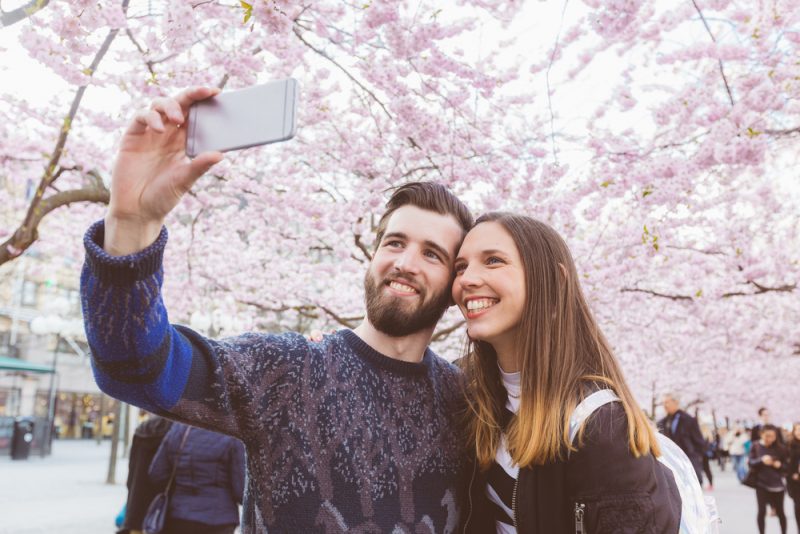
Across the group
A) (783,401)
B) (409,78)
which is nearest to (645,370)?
(783,401)

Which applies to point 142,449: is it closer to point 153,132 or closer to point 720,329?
point 153,132

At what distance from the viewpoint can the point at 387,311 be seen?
7.65ft

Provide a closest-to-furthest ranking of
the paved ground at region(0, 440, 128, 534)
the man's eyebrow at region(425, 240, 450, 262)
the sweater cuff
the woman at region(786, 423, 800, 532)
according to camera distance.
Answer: the sweater cuff → the man's eyebrow at region(425, 240, 450, 262) → the paved ground at region(0, 440, 128, 534) → the woman at region(786, 423, 800, 532)

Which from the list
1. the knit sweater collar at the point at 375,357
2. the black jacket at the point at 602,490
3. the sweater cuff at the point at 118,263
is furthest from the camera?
the knit sweater collar at the point at 375,357

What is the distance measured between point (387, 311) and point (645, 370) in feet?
74.1

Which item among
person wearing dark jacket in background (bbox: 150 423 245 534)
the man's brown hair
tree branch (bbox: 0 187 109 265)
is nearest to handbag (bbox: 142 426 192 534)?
person wearing dark jacket in background (bbox: 150 423 245 534)

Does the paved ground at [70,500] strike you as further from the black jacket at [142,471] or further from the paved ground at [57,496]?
the black jacket at [142,471]

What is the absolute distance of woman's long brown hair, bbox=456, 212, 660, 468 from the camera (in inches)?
83.7

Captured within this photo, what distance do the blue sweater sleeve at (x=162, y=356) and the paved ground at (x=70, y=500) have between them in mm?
6752

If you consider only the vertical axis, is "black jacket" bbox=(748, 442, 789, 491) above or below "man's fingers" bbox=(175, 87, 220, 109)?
below

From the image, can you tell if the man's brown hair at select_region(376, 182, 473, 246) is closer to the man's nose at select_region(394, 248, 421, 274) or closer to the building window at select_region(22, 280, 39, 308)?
the man's nose at select_region(394, 248, 421, 274)

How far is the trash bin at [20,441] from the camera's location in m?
19.1

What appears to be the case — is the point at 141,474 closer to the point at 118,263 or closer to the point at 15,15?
the point at 15,15

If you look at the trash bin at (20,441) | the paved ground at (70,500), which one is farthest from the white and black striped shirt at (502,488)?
the trash bin at (20,441)
